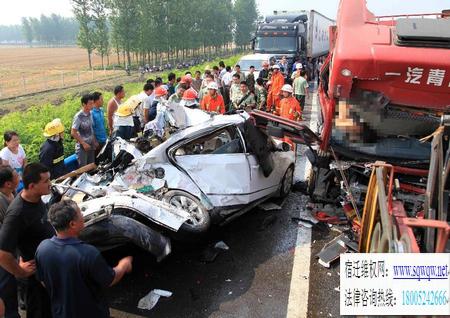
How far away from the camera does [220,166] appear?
5398 millimetres

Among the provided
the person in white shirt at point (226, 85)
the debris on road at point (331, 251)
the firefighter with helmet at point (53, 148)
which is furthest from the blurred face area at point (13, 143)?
the person in white shirt at point (226, 85)

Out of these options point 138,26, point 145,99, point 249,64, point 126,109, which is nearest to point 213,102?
point 145,99

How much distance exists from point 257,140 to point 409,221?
3.17m

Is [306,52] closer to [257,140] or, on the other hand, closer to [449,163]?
[257,140]

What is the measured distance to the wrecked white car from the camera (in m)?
4.20

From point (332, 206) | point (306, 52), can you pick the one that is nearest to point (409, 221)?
point (332, 206)

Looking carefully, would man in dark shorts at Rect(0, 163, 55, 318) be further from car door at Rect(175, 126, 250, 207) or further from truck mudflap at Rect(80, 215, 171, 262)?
car door at Rect(175, 126, 250, 207)

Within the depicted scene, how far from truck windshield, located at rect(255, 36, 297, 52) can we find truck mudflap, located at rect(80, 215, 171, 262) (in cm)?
1642

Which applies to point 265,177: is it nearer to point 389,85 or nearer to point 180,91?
point 389,85

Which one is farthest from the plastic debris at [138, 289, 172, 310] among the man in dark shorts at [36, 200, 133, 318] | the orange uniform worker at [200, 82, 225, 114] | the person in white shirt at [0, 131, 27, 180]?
the orange uniform worker at [200, 82, 225, 114]

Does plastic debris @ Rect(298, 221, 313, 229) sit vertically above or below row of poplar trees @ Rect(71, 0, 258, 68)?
below

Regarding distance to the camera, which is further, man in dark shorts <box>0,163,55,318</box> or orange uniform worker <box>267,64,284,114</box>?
orange uniform worker <box>267,64,284,114</box>

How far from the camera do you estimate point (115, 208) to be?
4.29 meters

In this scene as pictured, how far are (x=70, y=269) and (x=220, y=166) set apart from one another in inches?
112
